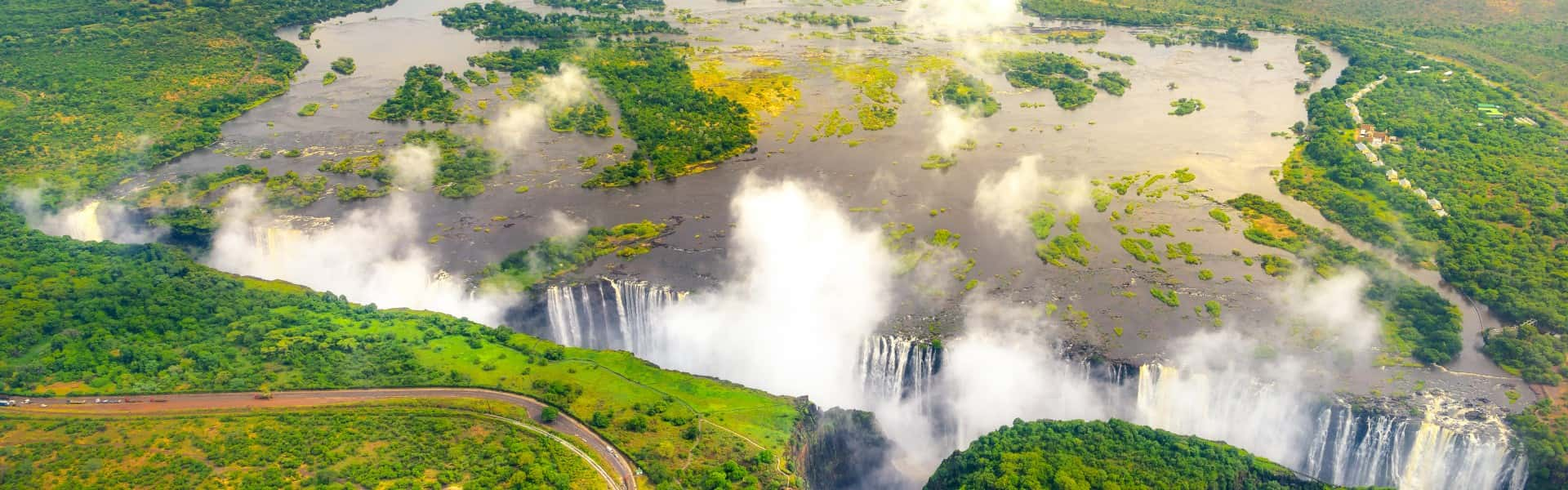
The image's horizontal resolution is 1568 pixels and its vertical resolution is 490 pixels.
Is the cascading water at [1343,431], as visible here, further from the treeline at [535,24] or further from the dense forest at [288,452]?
the treeline at [535,24]

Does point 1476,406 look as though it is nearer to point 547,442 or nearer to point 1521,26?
point 547,442

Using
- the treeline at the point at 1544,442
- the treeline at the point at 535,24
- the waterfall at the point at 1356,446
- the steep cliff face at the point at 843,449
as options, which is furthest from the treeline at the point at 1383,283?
the treeline at the point at 535,24

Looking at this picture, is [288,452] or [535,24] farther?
[535,24]

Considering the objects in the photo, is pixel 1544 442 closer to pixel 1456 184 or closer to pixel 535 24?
pixel 1456 184

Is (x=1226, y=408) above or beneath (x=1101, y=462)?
beneath

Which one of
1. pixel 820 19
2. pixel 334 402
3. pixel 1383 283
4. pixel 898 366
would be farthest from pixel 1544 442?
pixel 820 19

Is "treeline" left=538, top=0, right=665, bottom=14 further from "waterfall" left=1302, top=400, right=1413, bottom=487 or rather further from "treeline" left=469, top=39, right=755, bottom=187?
"waterfall" left=1302, top=400, right=1413, bottom=487
